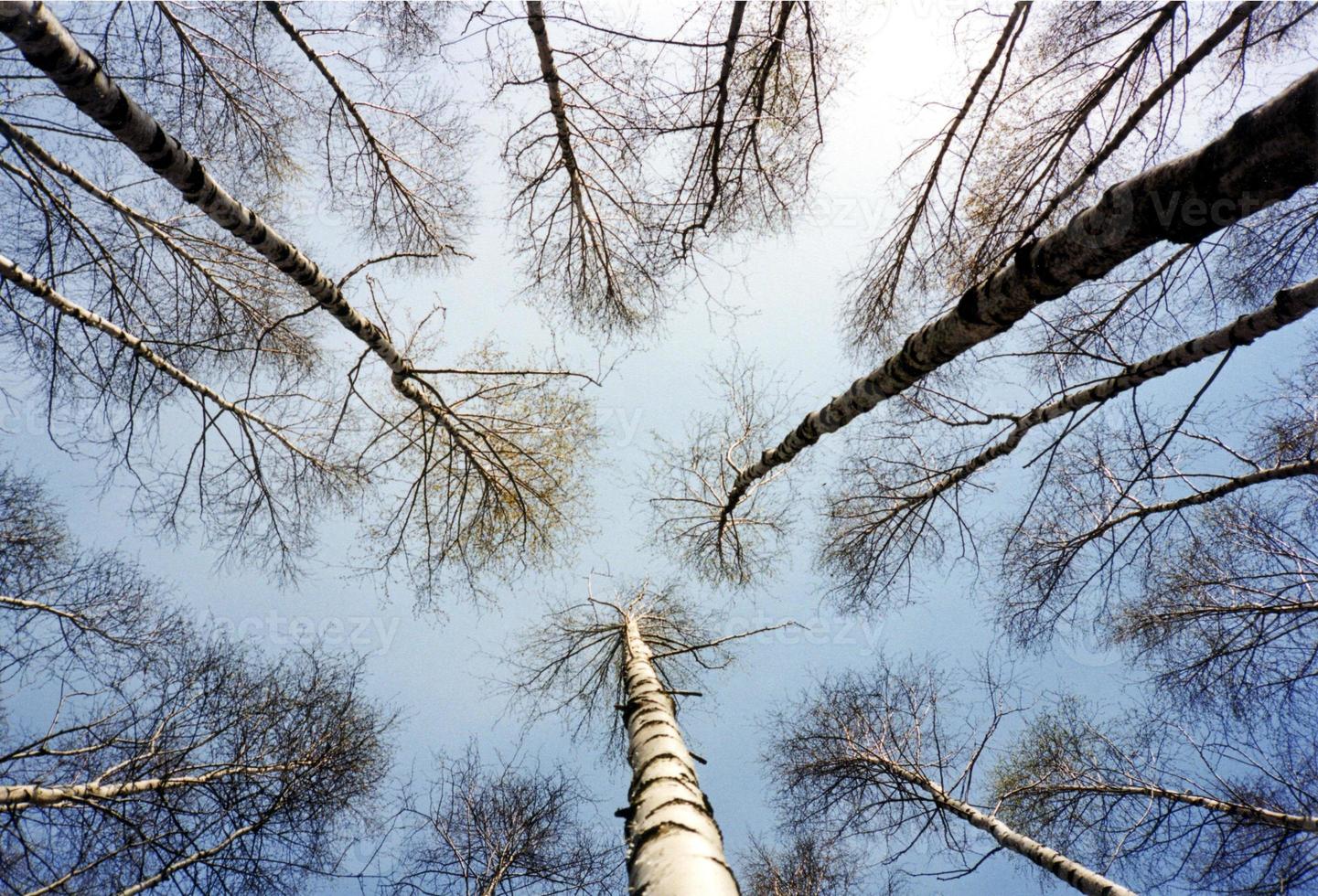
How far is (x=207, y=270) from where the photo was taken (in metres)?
4.30

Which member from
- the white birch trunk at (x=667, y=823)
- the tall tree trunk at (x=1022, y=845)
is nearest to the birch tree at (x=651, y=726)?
the white birch trunk at (x=667, y=823)

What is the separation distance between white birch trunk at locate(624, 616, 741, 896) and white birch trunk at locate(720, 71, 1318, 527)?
8.02ft

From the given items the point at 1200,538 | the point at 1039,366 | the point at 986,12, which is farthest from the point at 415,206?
the point at 1200,538

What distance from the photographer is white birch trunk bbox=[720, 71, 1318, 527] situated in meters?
1.23

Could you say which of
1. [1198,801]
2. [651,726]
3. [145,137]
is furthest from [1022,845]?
[145,137]

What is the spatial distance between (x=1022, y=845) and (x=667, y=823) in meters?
4.87

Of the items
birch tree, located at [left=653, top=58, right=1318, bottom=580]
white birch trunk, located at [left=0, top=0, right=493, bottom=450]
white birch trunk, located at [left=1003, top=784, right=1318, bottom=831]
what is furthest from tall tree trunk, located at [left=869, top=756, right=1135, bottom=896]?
white birch trunk, located at [left=0, top=0, right=493, bottom=450]

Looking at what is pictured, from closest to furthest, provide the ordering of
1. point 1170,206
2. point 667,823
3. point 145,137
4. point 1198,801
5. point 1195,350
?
point 1170,206
point 667,823
point 145,137
point 1195,350
point 1198,801

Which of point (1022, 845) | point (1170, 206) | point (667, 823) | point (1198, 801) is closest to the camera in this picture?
point (1170, 206)

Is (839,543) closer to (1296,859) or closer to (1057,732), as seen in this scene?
(1057,732)

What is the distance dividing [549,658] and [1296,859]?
24.0 ft

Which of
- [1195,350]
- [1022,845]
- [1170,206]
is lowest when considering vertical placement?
[1022,845]

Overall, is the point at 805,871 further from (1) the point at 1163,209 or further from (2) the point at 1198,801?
(1) the point at 1163,209

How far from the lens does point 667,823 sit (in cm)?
207
